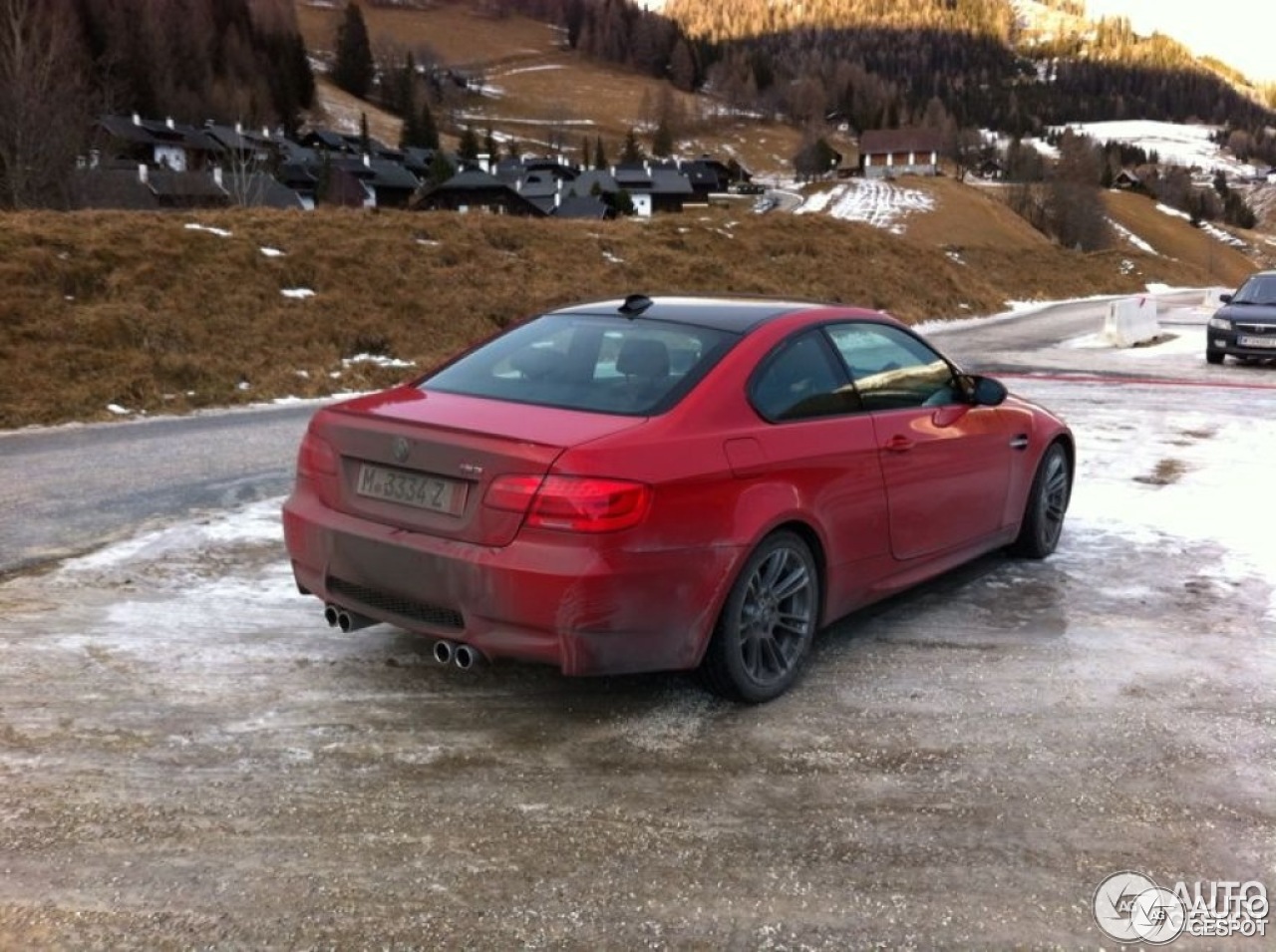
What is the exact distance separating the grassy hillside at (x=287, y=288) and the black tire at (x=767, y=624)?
32.0 ft

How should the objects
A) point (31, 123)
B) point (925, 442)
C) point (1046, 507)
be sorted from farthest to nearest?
1. point (31, 123)
2. point (1046, 507)
3. point (925, 442)

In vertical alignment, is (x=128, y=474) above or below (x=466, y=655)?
below

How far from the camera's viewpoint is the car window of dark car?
60.0 feet

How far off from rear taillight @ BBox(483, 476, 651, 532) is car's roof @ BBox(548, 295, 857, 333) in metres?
1.15

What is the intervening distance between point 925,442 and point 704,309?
1.18 m

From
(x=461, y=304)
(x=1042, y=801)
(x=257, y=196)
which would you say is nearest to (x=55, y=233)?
(x=461, y=304)

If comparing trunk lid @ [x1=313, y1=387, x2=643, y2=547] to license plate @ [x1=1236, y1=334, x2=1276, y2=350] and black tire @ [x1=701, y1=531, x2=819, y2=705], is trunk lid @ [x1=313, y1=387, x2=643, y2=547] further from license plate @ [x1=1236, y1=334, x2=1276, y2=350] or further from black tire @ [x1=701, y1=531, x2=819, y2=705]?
license plate @ [x1=1236, y1=334, x2=1276, y2=350]

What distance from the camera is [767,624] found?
4.08 metres

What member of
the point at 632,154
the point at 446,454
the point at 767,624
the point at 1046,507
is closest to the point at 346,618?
the point at 446,454

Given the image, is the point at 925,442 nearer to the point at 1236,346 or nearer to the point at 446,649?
the point at 446,649

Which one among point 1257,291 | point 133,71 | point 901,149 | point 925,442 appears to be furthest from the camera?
point 901,149

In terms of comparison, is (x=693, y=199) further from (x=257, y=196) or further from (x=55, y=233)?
(x=55, y=233)

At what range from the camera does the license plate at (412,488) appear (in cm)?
369

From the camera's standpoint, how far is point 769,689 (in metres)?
4.12
